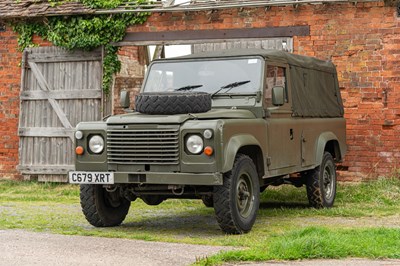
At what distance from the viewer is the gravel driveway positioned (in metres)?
6.74

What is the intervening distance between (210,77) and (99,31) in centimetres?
528

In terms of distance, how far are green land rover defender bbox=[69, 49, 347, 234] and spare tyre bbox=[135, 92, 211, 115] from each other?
1cm

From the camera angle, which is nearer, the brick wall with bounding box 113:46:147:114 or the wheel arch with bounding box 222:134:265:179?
the wheel arch with bounding box 222:134:265:179

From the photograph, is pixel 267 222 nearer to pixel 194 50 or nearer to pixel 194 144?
pixel 194 144

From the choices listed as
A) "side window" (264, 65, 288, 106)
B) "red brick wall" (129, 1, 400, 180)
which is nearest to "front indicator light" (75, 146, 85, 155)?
"side window" (264, 65, 288, 106)

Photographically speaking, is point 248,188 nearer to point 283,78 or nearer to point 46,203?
point 283,78

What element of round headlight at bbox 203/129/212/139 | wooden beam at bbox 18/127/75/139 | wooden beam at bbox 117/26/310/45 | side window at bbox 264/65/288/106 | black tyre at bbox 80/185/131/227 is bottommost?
black tyre at bbox 80/185/131/227

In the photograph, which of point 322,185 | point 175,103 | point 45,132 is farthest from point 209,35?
point 175,103

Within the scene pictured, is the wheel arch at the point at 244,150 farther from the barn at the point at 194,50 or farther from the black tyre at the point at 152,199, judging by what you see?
the barn at the point at 194,50

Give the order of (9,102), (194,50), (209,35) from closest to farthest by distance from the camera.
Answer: (209,35) → (9,102) → (194,50)

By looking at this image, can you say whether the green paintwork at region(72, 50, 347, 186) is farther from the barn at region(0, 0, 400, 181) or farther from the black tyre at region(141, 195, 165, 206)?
the barn at region(0, 0, 400, 181)

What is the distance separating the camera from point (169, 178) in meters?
8.23

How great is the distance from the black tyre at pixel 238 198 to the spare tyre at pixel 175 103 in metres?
0.74

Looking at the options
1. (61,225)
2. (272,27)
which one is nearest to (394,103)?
(272,27)
